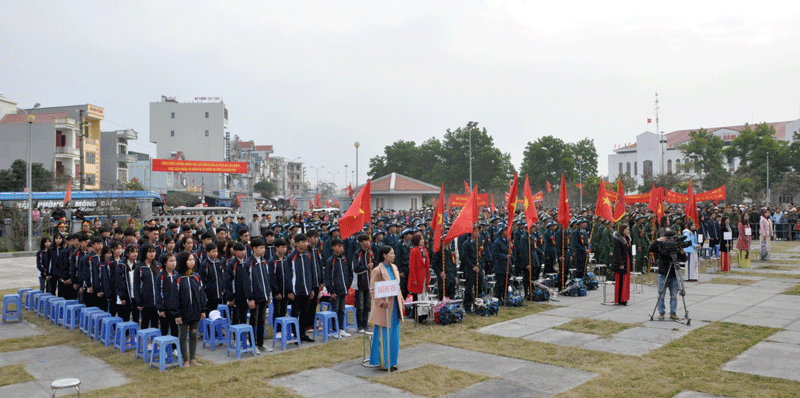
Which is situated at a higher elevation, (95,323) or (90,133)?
(90,133)

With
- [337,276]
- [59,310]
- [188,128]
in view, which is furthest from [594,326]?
[188,128]

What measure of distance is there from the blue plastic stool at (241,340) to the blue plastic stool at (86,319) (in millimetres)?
3057

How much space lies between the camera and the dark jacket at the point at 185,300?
8.84 meters

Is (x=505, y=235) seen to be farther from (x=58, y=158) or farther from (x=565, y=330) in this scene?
(x=58, y=158)

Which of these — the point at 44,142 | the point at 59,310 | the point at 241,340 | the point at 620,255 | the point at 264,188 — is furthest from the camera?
the point at 264,188

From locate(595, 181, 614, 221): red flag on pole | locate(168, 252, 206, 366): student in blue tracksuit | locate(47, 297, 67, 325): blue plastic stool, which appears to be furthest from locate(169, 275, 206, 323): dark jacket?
locate(595, 181, 614, 221): red flag on pole

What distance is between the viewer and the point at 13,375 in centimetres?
878

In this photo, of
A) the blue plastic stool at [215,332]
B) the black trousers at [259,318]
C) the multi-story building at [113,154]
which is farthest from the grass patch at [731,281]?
the multi-story building at [113,154]

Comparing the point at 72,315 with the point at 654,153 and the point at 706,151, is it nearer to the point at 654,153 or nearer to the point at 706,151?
the point at 706,151

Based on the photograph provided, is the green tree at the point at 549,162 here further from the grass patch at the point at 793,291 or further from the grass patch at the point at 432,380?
the grass patch at the point at 432,380

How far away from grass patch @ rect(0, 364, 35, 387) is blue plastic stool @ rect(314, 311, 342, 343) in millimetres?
→ 4466

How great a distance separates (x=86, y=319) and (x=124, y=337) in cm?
208

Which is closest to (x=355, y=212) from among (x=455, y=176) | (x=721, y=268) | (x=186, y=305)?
(x=186, y=305)

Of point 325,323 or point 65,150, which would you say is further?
point 65,150
